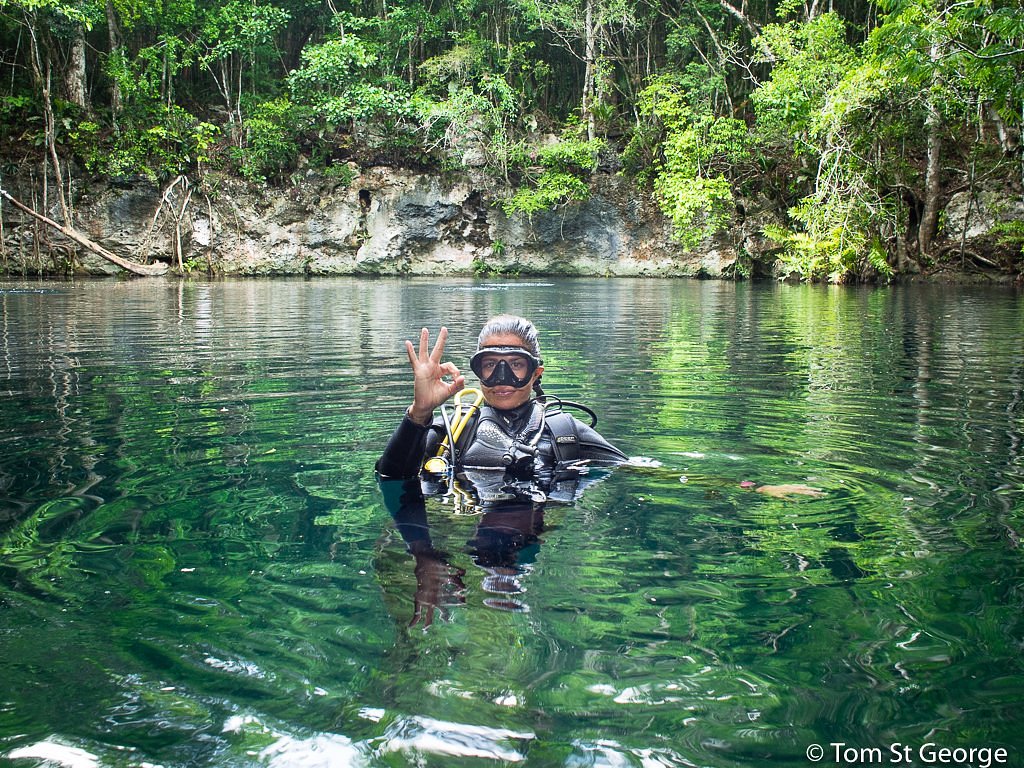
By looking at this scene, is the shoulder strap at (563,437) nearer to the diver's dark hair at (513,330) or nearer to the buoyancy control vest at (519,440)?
the buoyancy control vest at (519,440)

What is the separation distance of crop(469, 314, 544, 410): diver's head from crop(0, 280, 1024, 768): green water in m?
0.66

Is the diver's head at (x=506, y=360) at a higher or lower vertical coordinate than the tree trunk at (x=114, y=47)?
lower

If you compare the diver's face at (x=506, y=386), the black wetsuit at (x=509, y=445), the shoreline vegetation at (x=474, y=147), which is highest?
the shoreline vegetation at (x=474, y=147)

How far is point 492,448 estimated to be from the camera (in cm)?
407

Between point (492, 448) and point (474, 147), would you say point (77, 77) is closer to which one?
point (474, 147)

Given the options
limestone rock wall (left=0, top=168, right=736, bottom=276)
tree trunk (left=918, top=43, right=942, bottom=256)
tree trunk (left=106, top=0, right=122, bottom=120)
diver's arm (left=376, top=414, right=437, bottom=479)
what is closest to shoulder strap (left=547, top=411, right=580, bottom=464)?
diver's arm (left=376, top=414, right=437, bottom=479)

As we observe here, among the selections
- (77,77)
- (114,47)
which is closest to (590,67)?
(114,47)

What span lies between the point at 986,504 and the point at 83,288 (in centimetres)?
2108

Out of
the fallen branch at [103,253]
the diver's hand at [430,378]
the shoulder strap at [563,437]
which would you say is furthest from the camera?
the fallen branch at [103,253]

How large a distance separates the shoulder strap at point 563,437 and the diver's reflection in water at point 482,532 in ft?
0.38

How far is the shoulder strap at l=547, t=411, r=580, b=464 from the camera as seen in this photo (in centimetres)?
427

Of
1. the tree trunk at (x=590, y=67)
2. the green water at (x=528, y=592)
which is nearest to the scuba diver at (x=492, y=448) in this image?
the green water at (x=528, y=592)

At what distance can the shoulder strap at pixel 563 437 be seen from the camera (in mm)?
4273

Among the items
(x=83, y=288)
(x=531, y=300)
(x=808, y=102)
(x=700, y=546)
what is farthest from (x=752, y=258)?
(x=700, y=546)
